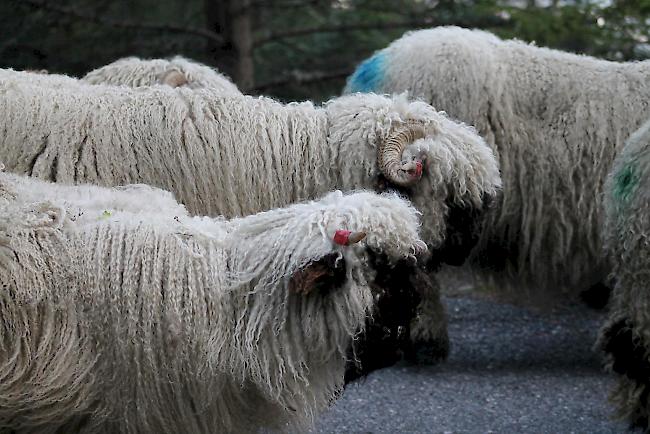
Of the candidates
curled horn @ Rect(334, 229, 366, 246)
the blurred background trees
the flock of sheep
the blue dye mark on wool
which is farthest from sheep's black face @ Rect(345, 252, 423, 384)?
the blurred background trees

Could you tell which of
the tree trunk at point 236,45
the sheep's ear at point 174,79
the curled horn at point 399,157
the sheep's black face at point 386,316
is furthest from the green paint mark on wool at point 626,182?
the tree trunk at point 236,45

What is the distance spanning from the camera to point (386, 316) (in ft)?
11.5

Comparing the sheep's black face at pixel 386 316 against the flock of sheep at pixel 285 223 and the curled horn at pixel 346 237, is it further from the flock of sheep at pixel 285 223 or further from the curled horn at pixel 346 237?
the curled horn at pixel 346 237

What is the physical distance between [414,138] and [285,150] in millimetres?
609

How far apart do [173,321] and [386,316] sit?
27.3 inches

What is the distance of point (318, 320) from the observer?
3.38 meters

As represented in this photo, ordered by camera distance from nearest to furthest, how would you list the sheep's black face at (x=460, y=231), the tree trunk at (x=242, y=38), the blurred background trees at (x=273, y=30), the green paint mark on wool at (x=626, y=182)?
the green paint mark on wool at (x=626, y=182) → the sheep's black face at (x=460, y=231) → the blurred background trees at (x=273, y=30) → the tree trunk at (x=242, y=38)

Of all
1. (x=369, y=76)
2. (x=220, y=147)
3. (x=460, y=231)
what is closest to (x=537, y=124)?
(x=369, y=76)

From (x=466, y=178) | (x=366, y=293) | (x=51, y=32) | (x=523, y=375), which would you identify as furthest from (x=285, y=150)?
(x=51, y=32)

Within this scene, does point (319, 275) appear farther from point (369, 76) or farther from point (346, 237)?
point (369, 76)

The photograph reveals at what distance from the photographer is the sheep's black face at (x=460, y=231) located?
5.10 metres

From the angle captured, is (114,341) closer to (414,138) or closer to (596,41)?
(414,138)

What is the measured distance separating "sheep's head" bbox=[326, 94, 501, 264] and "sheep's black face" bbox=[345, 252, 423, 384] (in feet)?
4.45

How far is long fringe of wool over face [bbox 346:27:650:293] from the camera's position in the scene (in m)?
6.16
